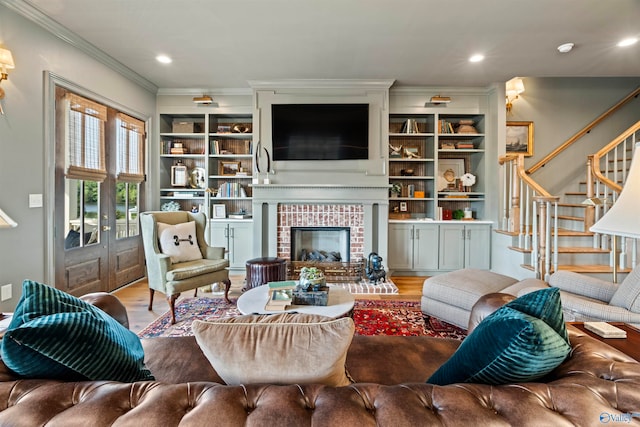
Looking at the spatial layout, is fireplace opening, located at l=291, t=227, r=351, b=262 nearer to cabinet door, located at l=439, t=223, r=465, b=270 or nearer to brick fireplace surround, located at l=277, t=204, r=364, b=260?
brick fireplace surround, located at l=277, t=204, r=364, b=260

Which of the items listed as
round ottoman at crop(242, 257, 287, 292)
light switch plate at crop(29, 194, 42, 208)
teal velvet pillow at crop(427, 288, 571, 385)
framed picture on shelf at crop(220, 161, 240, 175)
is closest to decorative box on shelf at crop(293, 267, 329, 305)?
round ottoman at crop(242, 257, 287, 292)

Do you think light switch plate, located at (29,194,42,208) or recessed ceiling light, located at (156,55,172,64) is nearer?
light switch plate, located at (29,194,42,208)

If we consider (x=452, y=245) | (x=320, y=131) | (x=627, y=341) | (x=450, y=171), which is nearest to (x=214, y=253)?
(x=320, y=131)

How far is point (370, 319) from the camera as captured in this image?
9.96 ft

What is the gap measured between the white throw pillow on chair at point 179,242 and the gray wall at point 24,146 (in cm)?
97

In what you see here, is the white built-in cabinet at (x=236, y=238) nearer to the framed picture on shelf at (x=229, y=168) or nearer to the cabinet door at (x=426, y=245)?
the framed picture on shelf at (x=229, y=168)

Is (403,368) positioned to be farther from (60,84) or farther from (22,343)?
(60,84)

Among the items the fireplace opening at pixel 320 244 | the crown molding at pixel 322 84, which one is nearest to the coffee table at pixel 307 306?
the fireplace opening at pixel 320 244

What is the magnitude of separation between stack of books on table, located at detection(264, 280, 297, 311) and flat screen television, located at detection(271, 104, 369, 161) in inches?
94.6

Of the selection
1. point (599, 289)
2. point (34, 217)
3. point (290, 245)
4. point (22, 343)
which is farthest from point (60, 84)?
point (599, 289)

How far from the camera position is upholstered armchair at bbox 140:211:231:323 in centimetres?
302

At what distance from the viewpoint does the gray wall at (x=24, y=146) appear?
2600mm

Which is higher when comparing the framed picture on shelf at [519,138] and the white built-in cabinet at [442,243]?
the framed picture on shelf at [519,138]

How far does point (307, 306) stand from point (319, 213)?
93.4 inches
